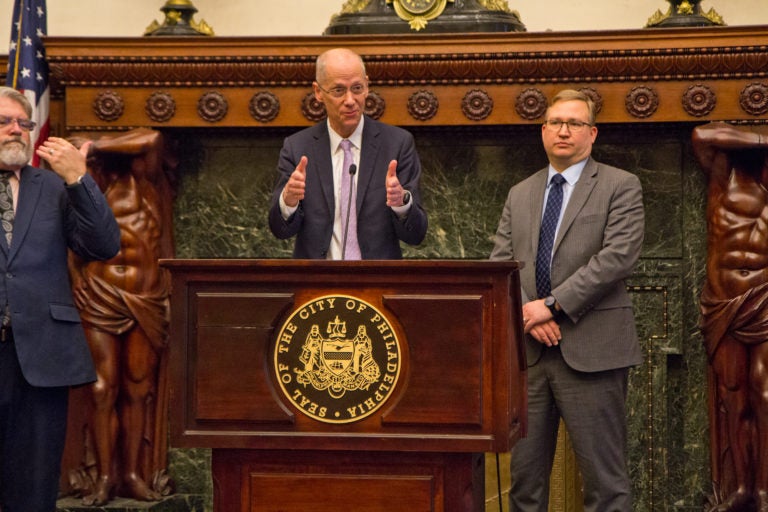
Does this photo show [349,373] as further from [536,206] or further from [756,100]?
[756,100]

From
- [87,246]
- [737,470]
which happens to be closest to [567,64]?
[737,470]

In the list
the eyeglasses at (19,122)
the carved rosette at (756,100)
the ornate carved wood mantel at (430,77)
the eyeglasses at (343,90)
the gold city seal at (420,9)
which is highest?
the gold city seal at (420,9)

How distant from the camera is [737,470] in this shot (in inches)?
195

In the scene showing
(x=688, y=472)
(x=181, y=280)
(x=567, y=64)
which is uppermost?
Result: (x=567, y=64)

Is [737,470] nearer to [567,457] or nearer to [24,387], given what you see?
[567,457]

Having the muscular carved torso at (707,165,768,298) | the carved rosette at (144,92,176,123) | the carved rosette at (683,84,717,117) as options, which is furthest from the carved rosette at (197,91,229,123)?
the muscular carved torso at (707,165,768,298)

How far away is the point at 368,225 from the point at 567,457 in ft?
6.77

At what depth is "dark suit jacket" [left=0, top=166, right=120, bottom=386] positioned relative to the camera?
3777 millimetres

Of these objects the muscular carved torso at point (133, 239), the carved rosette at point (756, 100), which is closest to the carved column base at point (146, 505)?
the muscular carved torso at point (133, 239)

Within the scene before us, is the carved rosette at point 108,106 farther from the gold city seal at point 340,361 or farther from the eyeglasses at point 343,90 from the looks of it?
the gold city seal at point 340,361

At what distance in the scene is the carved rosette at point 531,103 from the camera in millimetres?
5055

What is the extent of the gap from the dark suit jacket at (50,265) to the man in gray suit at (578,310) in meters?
1.41

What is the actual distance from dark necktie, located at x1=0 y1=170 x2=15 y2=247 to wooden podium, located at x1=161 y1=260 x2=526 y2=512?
104 cm

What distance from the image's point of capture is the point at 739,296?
16.0ft
